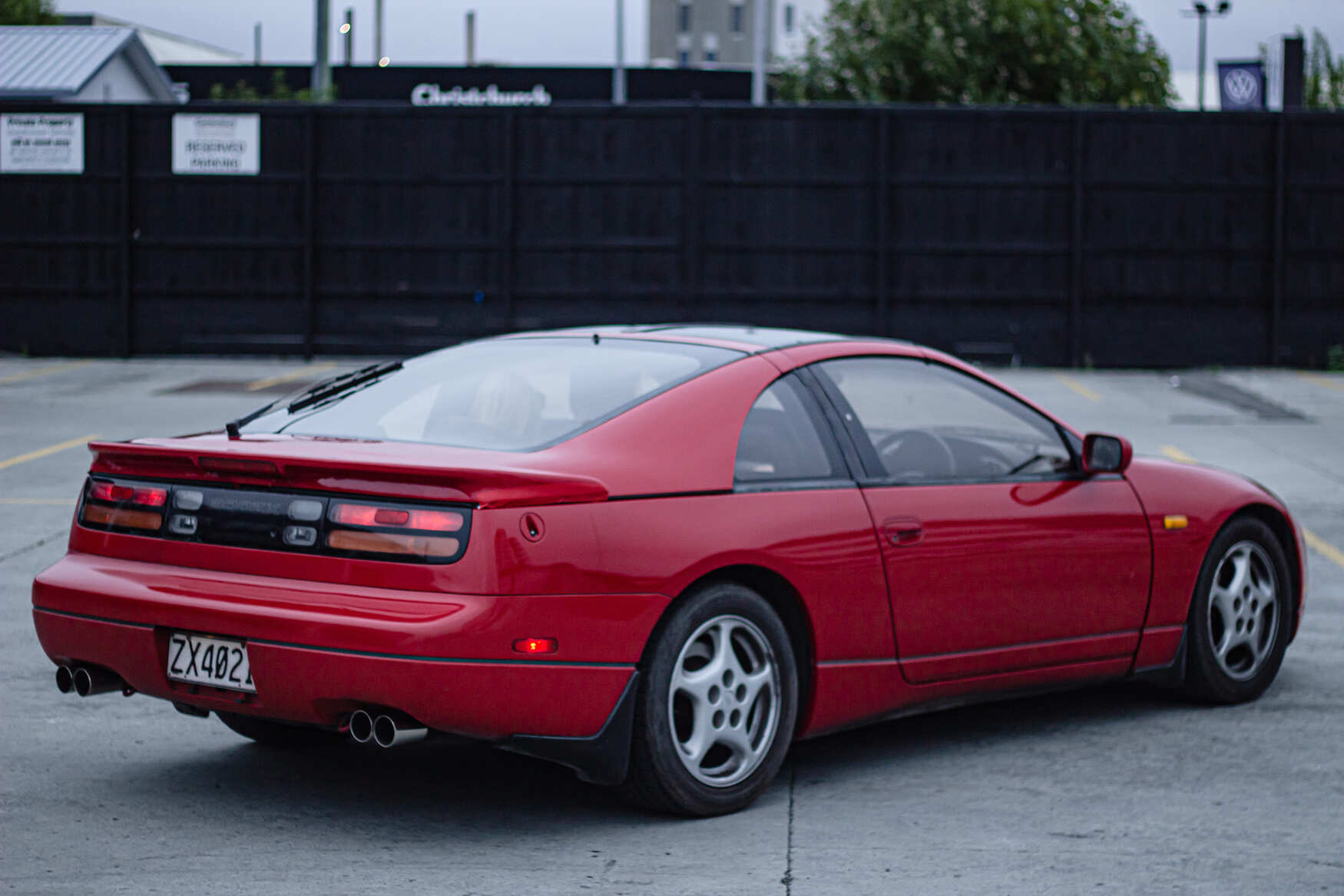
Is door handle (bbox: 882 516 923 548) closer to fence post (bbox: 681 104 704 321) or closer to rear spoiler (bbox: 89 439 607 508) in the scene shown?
rear spoiler (bbox: 89 439 607 508)

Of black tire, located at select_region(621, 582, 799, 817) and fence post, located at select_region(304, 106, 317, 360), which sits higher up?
fence post, located at select_region(304, 106, 317, 360)

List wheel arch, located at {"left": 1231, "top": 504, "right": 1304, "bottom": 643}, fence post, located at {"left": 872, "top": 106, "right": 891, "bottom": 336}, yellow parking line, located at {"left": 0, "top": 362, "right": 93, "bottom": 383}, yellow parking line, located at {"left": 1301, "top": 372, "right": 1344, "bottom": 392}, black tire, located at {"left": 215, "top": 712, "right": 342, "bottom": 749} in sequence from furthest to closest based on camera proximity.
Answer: fence post, located at {"left": 872, "top": 106, "right": 891, "bottom": 336} → yellow parking line, located at {"left": 1301, "top": 372, "right": 1344, "bottom": 392} → yellow parking line, located at {"left": 0, "top": 362, "right": 93, "bottom": 383} → wheel arch, located at {"left": 1231, "top": 504, "right": 1304, "bottom": 643} → black tire, located at {"left": 215, "top": 712, "right": 342, "bottom": 749}

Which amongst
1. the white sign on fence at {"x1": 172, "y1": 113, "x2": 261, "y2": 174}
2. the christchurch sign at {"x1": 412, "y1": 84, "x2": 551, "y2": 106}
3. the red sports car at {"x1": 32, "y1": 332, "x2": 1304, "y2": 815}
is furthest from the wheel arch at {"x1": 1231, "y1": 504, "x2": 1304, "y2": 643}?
the christchurch sign at {"x1": 412, "y1": 84, "x2": 551, "y2": 106}

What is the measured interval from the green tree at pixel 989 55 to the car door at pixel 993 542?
103ft

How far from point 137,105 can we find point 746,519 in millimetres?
18809

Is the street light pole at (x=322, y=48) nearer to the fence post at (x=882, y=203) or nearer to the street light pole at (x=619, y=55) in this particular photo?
the fence post at (x=882, y=203)

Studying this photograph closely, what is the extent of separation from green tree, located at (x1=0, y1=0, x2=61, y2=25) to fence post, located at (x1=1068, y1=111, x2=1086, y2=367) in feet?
93.2

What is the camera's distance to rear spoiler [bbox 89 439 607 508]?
165 inches

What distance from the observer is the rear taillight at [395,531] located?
4.20 metres

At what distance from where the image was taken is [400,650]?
4109mm

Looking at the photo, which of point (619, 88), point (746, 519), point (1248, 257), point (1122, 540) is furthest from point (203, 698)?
point (619, 88)

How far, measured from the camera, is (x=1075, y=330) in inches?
847

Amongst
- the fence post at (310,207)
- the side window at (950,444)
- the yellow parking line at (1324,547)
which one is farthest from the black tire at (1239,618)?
the fence post at (310,207)

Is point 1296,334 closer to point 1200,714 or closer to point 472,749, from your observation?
point 1200,714
